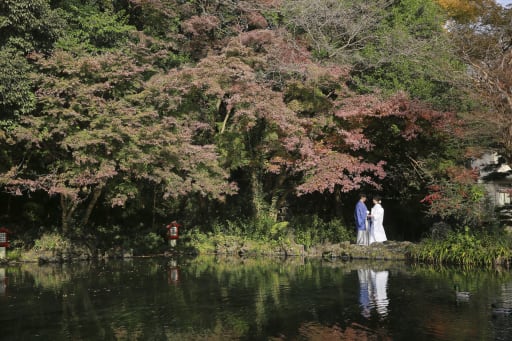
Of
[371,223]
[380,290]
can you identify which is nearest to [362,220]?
[371,223]

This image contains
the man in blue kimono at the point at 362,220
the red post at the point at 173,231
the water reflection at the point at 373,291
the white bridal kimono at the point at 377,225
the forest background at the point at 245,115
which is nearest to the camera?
the water reflection at the point at 373,291

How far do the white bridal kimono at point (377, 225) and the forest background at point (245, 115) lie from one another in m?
1.42

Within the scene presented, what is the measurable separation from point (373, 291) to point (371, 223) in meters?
7.08

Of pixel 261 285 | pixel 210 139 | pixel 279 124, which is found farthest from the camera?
pixel 210 139

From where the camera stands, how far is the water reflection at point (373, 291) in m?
9.68

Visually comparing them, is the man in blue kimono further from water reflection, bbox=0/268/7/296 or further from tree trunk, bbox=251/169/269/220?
water reflection, bbox=0/268/7/296

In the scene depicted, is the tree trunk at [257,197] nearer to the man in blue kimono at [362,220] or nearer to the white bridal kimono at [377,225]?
the man in blue kimono at [362,220]

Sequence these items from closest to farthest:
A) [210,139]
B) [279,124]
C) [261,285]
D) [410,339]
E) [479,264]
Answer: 1. [410,339]
2. [261,285]
3. [479,264]
4. [279,124]
5. [210,139]

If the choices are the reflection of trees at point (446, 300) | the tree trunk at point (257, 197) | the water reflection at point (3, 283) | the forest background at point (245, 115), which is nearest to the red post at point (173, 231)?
the forest background at point (245, 115)

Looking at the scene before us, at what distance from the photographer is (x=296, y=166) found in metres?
19.4

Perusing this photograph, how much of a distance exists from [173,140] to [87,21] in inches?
210

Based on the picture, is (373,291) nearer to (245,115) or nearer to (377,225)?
(377,225)

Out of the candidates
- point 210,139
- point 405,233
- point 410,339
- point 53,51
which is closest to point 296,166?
point 210,139

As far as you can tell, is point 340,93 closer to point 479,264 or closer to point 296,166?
point 296,166
